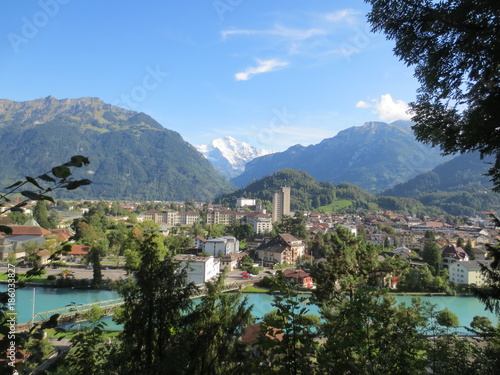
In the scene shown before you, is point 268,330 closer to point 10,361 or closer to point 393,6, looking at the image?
point 10,361

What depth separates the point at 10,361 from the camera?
995 millimetres

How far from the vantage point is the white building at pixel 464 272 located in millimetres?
19500

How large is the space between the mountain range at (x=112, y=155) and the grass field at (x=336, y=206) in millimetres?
50897

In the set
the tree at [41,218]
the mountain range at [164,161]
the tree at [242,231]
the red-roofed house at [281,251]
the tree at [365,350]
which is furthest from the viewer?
the mountain range at [164,161]

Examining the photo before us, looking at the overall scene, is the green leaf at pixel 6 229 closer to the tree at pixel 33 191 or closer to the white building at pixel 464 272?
the tree at pixel 33 191

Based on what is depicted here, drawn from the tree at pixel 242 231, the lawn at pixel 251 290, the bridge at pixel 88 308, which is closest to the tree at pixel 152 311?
the bridge at pixel 88 308

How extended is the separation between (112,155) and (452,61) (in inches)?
5294

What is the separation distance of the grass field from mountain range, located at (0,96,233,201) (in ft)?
167

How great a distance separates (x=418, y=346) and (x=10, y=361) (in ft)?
9.67

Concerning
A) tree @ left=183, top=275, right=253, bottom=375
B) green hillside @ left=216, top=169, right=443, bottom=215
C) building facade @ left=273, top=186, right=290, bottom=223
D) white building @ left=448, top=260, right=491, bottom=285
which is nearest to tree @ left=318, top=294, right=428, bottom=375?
tree @ left=183, top=275, right=253, bottom=375

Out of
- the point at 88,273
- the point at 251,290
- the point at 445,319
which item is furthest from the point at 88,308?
the point at 445,319

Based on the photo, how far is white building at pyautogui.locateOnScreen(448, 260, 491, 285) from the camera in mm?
19500

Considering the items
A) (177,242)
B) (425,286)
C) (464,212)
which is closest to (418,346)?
(425,286)

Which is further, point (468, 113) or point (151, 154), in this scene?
point (151, 154)
